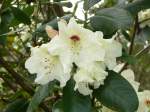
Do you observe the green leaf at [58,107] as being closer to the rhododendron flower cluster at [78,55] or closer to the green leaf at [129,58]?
the rhododendron flower cluster at [78,55]

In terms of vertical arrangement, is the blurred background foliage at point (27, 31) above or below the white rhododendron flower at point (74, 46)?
below

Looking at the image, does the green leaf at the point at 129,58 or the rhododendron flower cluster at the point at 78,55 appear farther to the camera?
the green leaf at the point at 129,58

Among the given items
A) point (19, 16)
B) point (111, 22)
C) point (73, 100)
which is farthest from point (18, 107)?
point (111, 22)

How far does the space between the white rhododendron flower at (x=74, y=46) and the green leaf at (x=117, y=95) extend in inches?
4.9

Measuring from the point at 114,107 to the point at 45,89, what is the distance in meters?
0.23

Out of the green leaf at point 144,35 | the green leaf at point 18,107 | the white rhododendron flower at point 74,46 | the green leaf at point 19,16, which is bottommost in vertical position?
the green leaf at point 18,107

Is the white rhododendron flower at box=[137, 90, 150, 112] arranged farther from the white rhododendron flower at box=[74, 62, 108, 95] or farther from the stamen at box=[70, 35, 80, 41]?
the stamen at box=[70, 35, 80, 41]

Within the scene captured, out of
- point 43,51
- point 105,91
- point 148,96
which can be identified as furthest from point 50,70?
point 148,96

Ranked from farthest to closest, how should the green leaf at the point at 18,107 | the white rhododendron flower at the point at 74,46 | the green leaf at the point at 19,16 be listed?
the green leaf at the point at 19,16 → the green leaf at the point at 18,107 → the white rhododendron flower at the point at 74,46

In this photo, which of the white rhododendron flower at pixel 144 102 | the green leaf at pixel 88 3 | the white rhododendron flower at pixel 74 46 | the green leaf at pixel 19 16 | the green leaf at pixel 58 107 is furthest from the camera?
the green leaf at pixel 19 16

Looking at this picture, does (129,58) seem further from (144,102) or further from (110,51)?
(144,102)

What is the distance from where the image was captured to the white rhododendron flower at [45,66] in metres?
1.40

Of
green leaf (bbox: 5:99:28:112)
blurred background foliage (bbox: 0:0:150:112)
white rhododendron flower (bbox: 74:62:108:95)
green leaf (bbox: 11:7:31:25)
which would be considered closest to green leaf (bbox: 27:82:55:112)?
blurred background foliage (bbox: 0:0:150:112)

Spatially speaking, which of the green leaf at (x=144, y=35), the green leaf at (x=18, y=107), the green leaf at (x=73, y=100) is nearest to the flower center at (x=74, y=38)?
the green leaf at (x=73, y=100)
